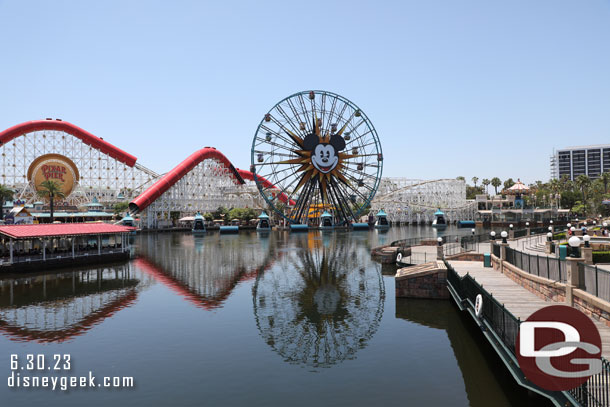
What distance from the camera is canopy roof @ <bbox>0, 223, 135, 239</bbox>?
125ft

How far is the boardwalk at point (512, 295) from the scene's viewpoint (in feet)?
43.6

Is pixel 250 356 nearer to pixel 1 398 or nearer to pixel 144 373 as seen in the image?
pixel 144 373

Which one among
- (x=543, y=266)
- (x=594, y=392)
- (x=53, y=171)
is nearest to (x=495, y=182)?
(x=53, y=171)

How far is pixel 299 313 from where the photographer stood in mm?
24625

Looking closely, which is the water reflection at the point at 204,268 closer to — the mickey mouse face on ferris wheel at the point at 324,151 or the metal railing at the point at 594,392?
the metal railing at the point at 594,392

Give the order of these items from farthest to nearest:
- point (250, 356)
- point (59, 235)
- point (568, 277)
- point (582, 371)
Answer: point (59, 235) → point (250, 356) → point (568, 277) → point (582, 371)

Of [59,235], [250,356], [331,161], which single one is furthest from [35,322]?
[331,161]

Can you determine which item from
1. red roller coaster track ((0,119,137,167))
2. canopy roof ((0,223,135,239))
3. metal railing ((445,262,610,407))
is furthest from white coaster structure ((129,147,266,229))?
metal railing ((445,262,610,407))

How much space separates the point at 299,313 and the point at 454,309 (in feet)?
27.4

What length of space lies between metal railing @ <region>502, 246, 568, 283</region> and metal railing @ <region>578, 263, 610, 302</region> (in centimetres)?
128

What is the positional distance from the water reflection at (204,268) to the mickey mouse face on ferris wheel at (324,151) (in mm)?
25958

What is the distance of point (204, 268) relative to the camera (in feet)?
140

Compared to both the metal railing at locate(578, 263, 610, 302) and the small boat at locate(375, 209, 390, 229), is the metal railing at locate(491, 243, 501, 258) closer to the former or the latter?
the metal railing at locate(578, 263, 610, 302)

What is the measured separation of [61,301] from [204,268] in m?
15.3
